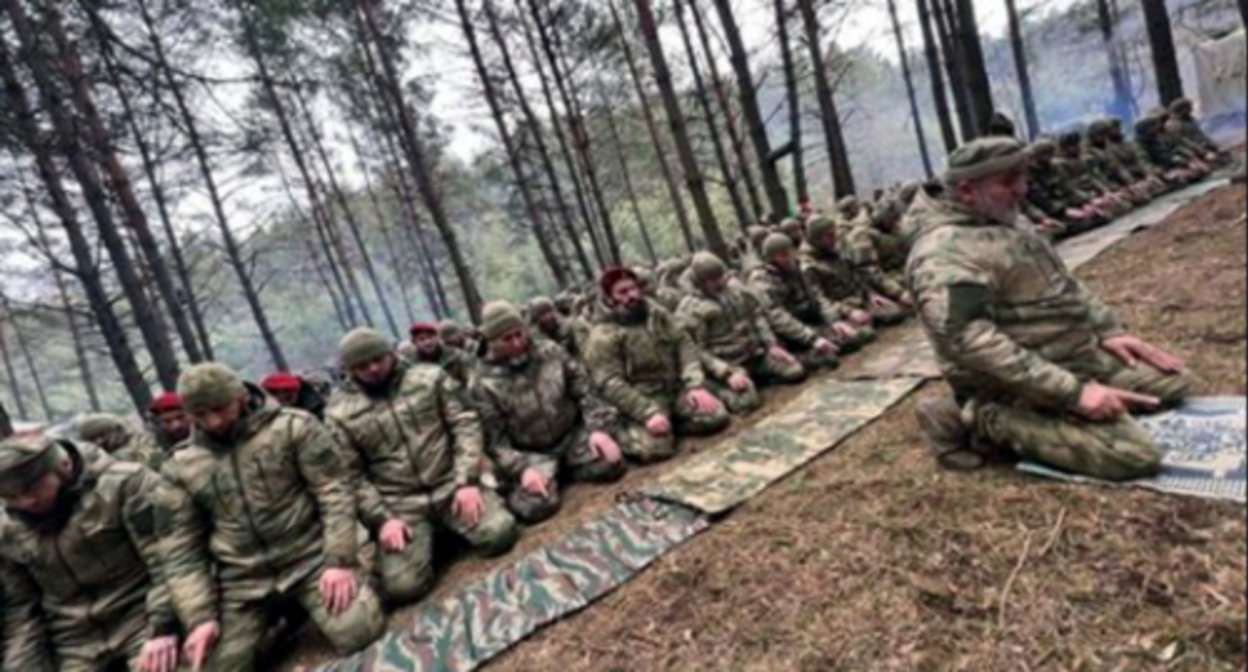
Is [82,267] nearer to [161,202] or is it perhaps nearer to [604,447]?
[161,202]

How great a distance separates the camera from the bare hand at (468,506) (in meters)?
4.09

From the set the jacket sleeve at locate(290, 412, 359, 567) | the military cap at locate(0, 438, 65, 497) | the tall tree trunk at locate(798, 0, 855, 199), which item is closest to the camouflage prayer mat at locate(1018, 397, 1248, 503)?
the jacket sleeve at locate(290, 412, 359, 567)

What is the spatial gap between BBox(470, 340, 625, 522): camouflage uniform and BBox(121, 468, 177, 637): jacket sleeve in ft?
6.63

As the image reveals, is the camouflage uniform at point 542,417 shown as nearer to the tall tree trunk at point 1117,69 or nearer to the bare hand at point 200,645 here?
the bare hand at point 200,645

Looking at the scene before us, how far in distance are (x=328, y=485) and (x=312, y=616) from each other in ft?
2.25

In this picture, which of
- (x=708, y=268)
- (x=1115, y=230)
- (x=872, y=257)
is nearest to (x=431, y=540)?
(x=708, y=268)

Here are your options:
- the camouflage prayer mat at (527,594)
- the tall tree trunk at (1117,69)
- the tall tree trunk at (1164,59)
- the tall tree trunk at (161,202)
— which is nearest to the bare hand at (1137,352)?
the camouflage prayer mat at (527,594)

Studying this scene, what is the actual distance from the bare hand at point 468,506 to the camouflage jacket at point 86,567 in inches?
60.2

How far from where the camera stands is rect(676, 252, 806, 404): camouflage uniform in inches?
234

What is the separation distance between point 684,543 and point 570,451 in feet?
5.96

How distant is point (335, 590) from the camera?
3.41 metres

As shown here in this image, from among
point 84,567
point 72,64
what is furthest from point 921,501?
point 72,64

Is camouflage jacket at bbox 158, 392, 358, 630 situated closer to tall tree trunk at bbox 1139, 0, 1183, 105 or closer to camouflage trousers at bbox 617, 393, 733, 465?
camouflage trousers at bbox 617, 393, 733, 465

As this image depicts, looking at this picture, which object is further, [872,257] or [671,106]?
[671,106]
